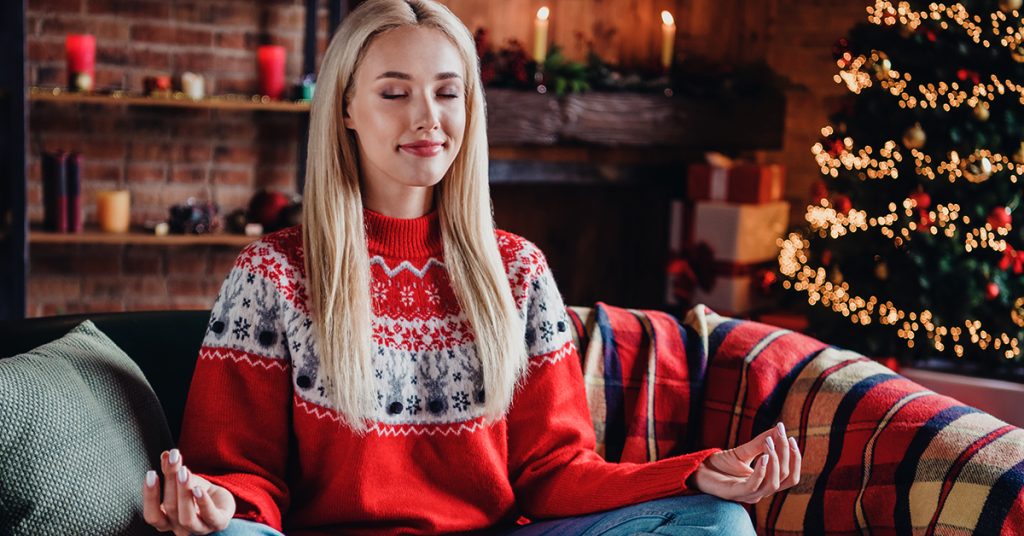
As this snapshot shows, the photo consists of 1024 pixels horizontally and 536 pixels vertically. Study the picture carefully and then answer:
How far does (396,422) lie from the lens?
1.54 meters

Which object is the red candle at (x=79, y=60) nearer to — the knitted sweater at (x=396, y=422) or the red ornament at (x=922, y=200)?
the knitted sweater at (x=396, y=422)

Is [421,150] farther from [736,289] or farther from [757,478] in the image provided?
[736,289]

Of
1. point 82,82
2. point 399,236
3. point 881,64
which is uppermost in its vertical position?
point 881,64

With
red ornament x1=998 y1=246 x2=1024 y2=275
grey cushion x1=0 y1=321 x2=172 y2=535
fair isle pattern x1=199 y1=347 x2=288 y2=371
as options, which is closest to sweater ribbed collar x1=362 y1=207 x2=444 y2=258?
fair isle pattern x1=199 y1=347 x2=288 y2=371

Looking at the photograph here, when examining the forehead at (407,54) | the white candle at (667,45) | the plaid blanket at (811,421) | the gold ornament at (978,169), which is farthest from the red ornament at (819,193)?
the forehead at (407,54)

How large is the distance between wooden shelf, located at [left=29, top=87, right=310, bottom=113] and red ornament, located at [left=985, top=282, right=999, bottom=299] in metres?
2.27

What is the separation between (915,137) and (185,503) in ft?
8.65

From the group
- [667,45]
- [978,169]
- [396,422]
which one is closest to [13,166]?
[396,422]

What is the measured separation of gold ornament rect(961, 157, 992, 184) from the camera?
3094 mm

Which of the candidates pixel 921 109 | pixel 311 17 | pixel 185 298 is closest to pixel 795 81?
pixel 921 109

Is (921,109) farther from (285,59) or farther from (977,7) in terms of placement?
(285,59)

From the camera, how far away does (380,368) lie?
154 cm

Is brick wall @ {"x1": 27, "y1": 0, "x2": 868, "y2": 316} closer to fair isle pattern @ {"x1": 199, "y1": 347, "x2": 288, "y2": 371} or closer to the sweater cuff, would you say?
fair isle pattern @ {"x1": 199, "y1": 347, "x2": 288, "y2": 371}

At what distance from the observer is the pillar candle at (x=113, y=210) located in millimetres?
3506
